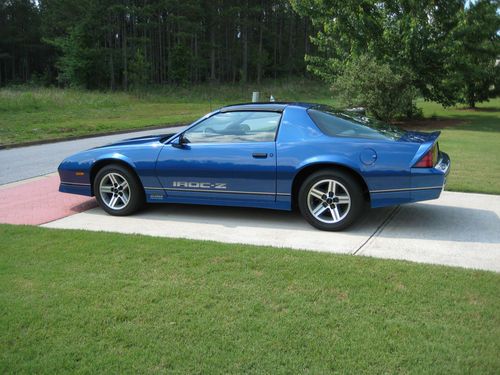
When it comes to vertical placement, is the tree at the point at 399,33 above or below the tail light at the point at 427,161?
above

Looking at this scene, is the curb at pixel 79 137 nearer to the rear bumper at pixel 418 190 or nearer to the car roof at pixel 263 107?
the car roof at pixel 263 107

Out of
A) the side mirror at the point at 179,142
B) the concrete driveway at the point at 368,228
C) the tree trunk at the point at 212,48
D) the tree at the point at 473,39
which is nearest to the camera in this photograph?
the concrete driveway at the point at 368,228

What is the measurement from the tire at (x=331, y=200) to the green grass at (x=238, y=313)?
0.97m

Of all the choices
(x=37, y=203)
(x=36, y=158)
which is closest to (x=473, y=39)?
(x=36, y=158)

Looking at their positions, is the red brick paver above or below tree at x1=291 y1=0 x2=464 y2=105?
below

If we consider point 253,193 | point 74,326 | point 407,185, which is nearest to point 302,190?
point 253,193

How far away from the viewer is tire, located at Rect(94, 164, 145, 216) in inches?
253

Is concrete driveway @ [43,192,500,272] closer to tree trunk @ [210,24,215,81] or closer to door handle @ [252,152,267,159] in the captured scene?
door handle @ [252,152,267,159]

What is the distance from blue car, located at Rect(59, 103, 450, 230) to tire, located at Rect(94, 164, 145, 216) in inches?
0.5

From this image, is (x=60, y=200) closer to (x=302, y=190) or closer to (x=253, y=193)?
(x=253, y=193)

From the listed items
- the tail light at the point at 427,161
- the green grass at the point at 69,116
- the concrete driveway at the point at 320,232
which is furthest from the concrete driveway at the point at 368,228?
the green grass at the point at 69,116

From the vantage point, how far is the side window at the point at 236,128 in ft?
19.7

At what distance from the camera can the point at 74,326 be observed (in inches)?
133

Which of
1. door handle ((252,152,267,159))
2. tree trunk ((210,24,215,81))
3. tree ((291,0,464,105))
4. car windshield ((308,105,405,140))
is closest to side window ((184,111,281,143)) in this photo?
door handle ((252,152,267,159))
